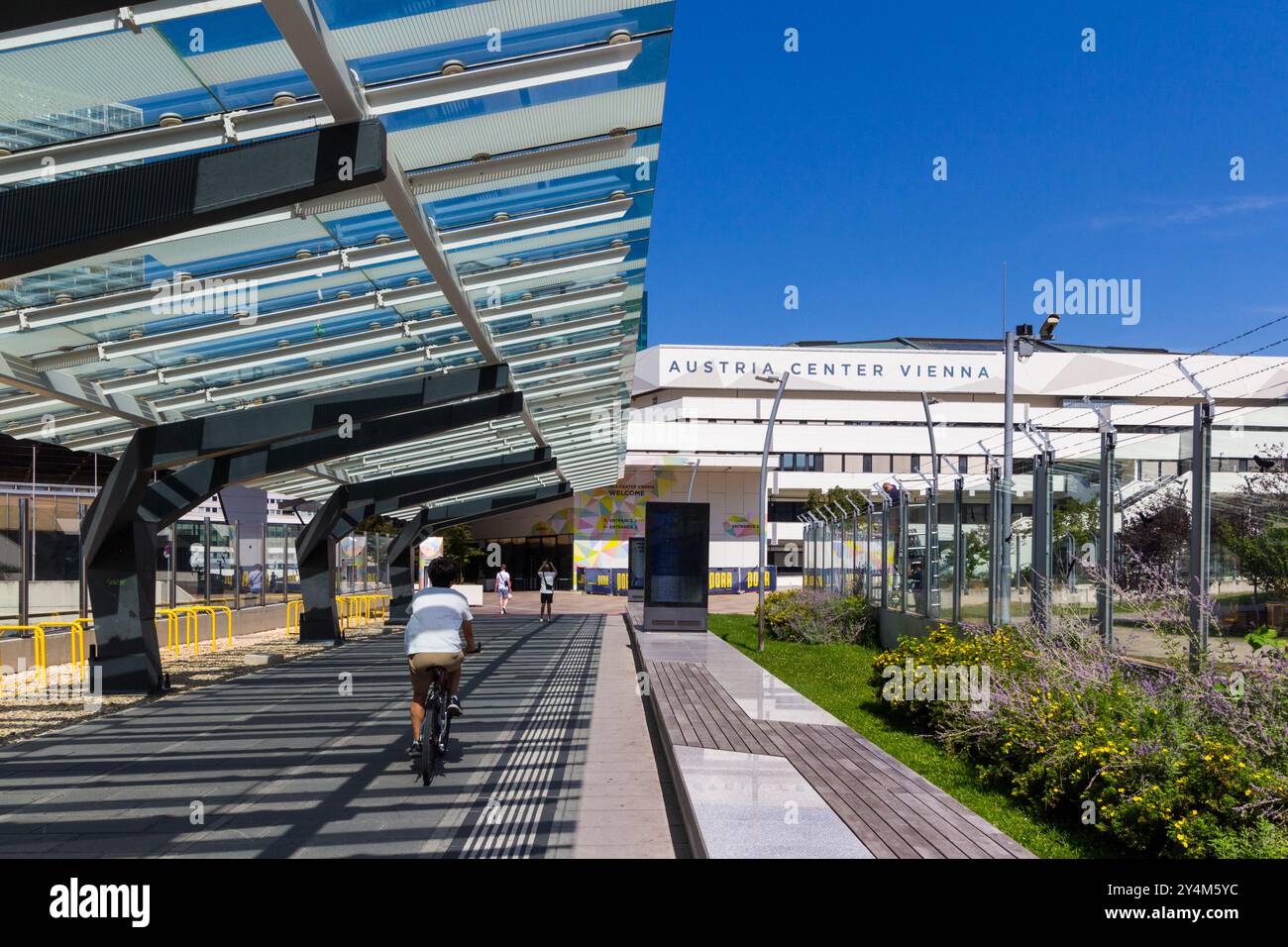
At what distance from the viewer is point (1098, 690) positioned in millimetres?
7227

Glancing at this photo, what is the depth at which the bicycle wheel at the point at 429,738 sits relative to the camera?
7906 millimetres

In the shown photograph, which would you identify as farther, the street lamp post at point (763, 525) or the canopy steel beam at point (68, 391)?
the street lamp post at point (763, 525)

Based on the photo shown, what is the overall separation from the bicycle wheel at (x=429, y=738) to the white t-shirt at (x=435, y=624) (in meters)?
0.36

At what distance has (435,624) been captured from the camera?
27.1 feet

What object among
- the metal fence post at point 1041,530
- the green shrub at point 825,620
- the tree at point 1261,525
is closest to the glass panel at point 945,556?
the metal fence post at point 1041,530

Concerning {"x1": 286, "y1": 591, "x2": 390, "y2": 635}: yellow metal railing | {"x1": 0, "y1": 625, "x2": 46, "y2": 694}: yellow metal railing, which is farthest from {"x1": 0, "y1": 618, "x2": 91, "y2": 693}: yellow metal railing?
{"x1": 286, "y1": 591, "x2": 390, "y2": 635}: yellow metal railing

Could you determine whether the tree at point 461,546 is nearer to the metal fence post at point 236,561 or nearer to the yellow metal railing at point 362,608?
Result: the yellow metal railing at point 362,608

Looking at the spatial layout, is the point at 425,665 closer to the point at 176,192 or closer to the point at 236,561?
the point at 176,192

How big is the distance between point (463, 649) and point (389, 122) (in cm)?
398

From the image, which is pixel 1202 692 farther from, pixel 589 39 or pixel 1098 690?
pixel 589 39

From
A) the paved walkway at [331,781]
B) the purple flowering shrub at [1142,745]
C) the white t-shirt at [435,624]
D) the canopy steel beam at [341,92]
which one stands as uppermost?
the canopy steel beam at [341,92]

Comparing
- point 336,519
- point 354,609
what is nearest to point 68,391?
point 336,519

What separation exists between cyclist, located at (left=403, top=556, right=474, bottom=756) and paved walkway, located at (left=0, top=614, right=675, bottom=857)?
615 mm
